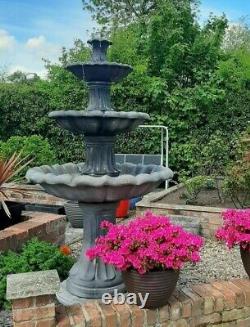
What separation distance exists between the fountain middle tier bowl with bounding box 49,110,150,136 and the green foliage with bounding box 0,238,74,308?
49.3 inches

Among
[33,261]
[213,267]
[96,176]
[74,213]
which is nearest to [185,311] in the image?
[96,176]

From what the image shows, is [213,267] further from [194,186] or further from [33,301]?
[33,301]

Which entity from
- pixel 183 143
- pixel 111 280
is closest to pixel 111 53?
pixel 183 143

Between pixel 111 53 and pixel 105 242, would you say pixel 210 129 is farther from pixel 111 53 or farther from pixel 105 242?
pixel 105 242

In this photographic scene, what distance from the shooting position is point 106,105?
3578 millimetres

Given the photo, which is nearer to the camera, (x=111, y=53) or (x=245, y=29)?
(x=111, y=53)

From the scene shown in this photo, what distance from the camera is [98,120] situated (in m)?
3.18

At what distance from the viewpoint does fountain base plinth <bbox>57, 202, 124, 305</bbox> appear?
11.4 ft

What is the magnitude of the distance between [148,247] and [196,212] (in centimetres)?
311

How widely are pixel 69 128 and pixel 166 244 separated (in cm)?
123

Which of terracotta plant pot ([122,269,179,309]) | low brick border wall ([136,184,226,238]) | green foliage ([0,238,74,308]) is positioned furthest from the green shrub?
terracotta plant pot ([122,269,179,309])

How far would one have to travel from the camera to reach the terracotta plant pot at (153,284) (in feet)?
9.24

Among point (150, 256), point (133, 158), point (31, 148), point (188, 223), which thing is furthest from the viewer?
point (133, 158)

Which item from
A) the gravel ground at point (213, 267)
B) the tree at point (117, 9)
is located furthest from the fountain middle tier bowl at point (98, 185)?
the tree at point (117, 9)
